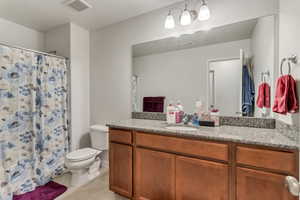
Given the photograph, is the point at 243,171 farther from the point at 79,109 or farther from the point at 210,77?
the point at 79,109

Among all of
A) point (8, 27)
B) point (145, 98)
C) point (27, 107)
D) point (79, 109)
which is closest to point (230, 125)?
point (145, 98)

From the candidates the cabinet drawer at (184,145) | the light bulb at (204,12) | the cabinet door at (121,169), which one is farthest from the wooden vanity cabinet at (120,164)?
the light bulb at (204,12)

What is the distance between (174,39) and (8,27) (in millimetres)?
2384

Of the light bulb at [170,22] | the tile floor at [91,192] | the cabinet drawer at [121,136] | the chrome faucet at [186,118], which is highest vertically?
the light bulb at [170,22]

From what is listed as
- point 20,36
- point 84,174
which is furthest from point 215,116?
point 20,36

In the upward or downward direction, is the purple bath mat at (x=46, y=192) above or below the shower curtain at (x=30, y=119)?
below

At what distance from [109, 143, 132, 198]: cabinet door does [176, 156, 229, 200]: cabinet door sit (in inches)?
20.3

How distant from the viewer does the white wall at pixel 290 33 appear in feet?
3.36

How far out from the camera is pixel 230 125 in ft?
5.29

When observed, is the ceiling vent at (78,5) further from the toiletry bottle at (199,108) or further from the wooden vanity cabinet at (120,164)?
the toiletry bottle at (199,108)

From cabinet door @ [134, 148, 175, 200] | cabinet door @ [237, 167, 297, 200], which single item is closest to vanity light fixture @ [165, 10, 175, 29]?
cabinet door @ [134, 148, 175, 200]

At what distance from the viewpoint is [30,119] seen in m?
2.01

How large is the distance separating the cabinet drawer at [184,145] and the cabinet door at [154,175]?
0.23 feet

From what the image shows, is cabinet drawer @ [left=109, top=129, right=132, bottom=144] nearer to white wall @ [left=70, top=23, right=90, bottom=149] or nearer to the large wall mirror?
the large wall mirror
